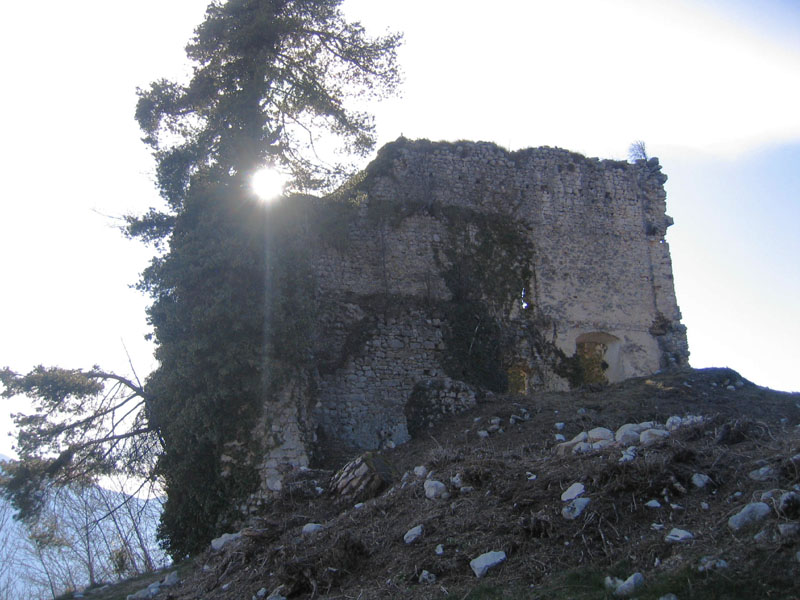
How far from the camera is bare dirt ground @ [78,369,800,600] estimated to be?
4.61 m

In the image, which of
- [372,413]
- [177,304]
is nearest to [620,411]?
[372,413]

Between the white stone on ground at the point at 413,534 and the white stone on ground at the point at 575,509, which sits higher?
the white stone on ground at the point at 413,534

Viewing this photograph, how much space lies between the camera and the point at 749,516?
15.9 ft

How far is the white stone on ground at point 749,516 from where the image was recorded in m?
4.80

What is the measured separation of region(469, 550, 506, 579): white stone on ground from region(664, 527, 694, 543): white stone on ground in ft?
3.87

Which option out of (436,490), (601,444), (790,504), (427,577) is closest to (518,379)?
(601,444)

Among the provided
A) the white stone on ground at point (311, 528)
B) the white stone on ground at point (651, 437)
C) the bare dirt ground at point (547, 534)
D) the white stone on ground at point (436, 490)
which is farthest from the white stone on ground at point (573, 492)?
the white stone on ground at point (311, 528)

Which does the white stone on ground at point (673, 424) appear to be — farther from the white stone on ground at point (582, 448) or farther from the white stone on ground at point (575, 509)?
the white stone on ground at point (575, 509)

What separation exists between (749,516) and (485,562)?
71.8 inches

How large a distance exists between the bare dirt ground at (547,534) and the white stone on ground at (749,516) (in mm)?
58

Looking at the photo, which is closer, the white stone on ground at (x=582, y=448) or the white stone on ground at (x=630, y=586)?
the white stone on ground at (x=630, y=586)

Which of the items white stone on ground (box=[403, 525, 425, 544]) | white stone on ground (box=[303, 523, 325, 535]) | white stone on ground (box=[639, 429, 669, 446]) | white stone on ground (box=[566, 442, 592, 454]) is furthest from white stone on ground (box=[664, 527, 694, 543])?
white stone on ground (box=[303, 523, 325, 535])

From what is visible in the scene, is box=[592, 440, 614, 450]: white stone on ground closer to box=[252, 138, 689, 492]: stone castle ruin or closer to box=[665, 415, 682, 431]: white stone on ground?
box=[665, 415, 682, 431]: white stone on ground

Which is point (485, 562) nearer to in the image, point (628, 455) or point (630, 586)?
point (630, 586)
